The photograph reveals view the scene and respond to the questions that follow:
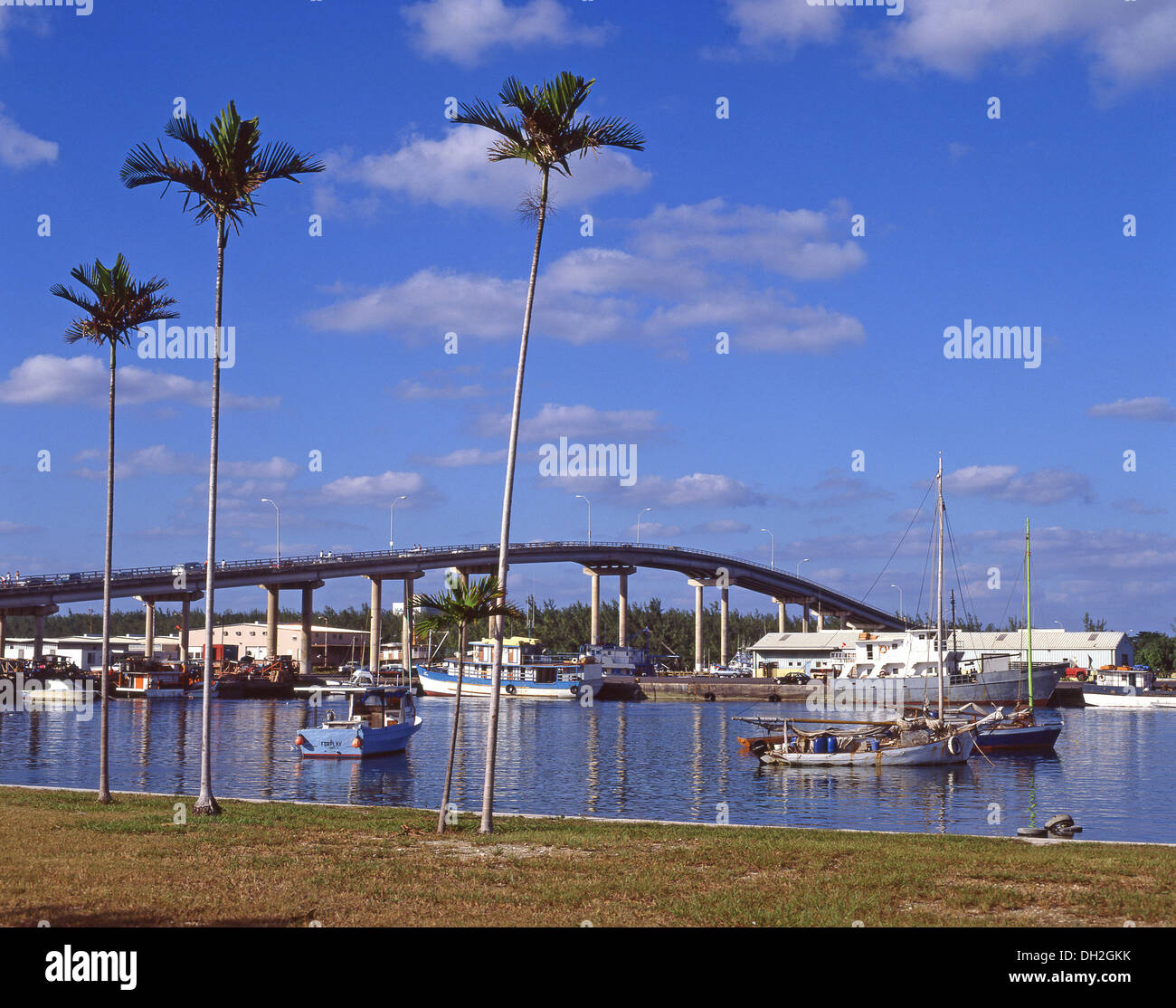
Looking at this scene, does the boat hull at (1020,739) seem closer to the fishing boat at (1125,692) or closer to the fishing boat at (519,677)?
the fishing boat at (1125,692)

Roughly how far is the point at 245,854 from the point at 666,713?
9421 centimetres

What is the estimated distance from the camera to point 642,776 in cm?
5216

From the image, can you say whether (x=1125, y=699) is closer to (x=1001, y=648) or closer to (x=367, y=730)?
(x=1001, y=648)

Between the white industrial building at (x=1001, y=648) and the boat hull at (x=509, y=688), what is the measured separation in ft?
110

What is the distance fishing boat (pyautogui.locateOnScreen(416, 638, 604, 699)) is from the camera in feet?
461

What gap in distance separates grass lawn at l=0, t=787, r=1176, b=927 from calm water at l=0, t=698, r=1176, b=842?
12.7 meters

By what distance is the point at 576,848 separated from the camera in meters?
21.4

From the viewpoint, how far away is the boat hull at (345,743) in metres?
56.8

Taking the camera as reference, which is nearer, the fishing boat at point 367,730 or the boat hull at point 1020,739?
the fishing boat at point 367,730

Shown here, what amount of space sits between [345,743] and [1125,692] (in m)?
104

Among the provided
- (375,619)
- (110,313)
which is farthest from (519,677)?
(110,313)

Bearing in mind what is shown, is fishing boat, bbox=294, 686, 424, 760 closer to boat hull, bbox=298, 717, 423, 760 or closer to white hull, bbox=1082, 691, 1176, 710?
boat hull, bbox=298, 717, 423, 760

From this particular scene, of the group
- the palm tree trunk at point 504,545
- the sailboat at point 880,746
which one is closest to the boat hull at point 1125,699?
the sailboat at point 880,746

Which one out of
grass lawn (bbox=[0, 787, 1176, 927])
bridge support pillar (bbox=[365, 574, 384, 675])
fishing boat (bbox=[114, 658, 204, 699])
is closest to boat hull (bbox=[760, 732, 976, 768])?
grass lawn (bbox=[0, 787, 1176, 927])
